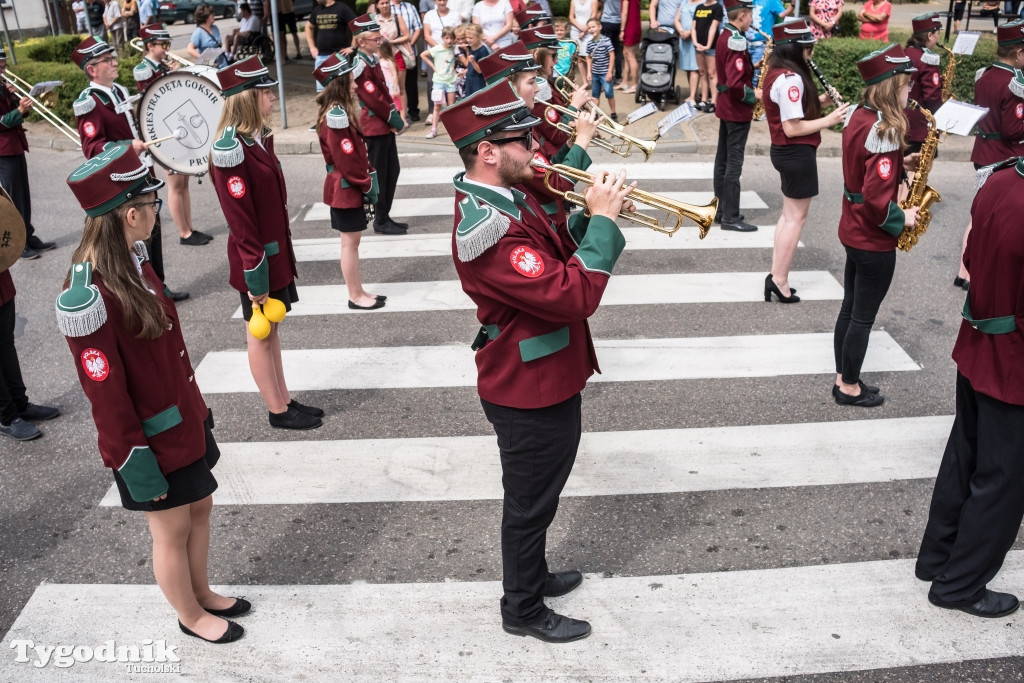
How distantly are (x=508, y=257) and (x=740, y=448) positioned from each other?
9.23 ft

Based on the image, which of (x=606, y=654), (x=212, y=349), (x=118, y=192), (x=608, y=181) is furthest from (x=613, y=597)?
(x=212, y=349)

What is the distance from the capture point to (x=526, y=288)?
11.3 ft

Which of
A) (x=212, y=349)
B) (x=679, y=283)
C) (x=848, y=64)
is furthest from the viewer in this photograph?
(x=848, y=64)

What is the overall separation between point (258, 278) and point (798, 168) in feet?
14.2

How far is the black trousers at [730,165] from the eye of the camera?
9305mm

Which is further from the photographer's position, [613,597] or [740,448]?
[740,448]

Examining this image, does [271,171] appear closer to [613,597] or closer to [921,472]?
[613,597]

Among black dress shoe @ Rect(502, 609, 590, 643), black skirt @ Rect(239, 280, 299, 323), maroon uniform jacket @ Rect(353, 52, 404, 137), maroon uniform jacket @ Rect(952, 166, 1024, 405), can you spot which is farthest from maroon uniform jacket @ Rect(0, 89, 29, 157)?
maroon uniform jacket @ Rect(952, 166, 1024, 405)

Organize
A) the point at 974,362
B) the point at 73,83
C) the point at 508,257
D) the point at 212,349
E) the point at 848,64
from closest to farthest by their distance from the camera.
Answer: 1. the point at 508,257
2. the point at 974,362
3. the point at 212,349
4. the point at 848,64
5. the point at 73,83

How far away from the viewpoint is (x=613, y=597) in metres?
4.48

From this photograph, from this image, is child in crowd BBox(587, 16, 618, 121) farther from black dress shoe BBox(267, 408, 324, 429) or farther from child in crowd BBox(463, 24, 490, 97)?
black dress shoe BBox(267, 408, 324, 429)

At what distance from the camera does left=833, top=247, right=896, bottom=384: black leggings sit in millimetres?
5797

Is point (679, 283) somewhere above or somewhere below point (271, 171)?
below

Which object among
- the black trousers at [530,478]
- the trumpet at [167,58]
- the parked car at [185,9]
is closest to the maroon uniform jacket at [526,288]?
the black trousers at [530,478]
